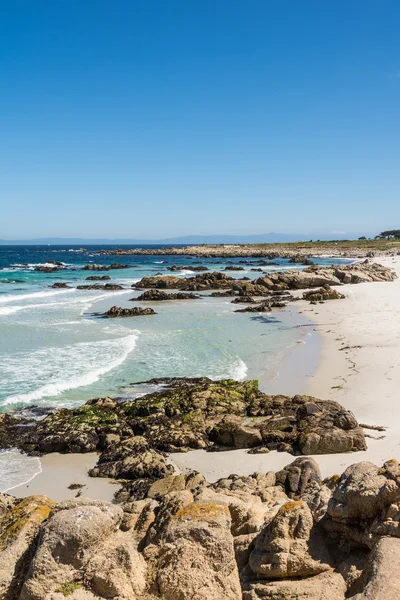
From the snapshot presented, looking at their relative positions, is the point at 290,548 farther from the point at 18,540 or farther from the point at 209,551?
the point at 18,540

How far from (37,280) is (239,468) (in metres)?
54.4

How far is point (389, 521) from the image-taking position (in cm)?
499

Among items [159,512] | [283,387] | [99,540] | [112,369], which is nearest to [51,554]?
[99,540]

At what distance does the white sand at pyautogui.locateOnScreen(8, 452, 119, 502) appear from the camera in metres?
9.55

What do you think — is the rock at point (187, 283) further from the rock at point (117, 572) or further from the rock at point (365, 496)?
the rock at point (117, 572)

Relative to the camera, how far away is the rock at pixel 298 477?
8273mm

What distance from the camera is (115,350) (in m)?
21.6

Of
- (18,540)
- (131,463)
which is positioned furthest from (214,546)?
(131,463)

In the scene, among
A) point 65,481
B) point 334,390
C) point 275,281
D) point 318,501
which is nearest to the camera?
point 318,501

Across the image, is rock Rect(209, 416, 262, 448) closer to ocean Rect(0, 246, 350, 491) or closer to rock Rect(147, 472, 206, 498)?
rock Rect(147, 472, 206, 498)

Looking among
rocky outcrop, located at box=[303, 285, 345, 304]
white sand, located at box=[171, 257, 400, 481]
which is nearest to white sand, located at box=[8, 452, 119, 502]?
white sand, located at box=[171, 257, 400, 481]

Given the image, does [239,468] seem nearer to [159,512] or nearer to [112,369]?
[159,512]

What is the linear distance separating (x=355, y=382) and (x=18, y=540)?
13.2 meters

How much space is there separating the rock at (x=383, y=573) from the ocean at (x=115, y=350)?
7.75m
